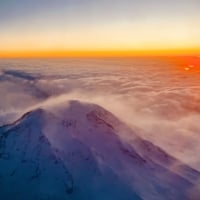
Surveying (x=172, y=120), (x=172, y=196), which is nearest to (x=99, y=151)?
(x=172, y=196)

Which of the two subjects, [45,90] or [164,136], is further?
[45,90]

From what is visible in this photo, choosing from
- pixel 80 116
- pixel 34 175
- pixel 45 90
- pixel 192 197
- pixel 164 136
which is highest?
pixel 80 116

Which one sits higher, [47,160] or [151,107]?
[47,160]

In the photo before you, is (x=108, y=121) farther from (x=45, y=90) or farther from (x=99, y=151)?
(x=45, y=90)

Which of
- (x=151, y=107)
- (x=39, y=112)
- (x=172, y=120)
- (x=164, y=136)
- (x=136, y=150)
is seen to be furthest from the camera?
(x=151, y=107)

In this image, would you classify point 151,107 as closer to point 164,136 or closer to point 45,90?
point 164,136

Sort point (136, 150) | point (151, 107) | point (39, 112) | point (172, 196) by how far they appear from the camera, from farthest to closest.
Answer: point (151, 107) < point (39, 112) < point (136, 150) < point (172, 196)
